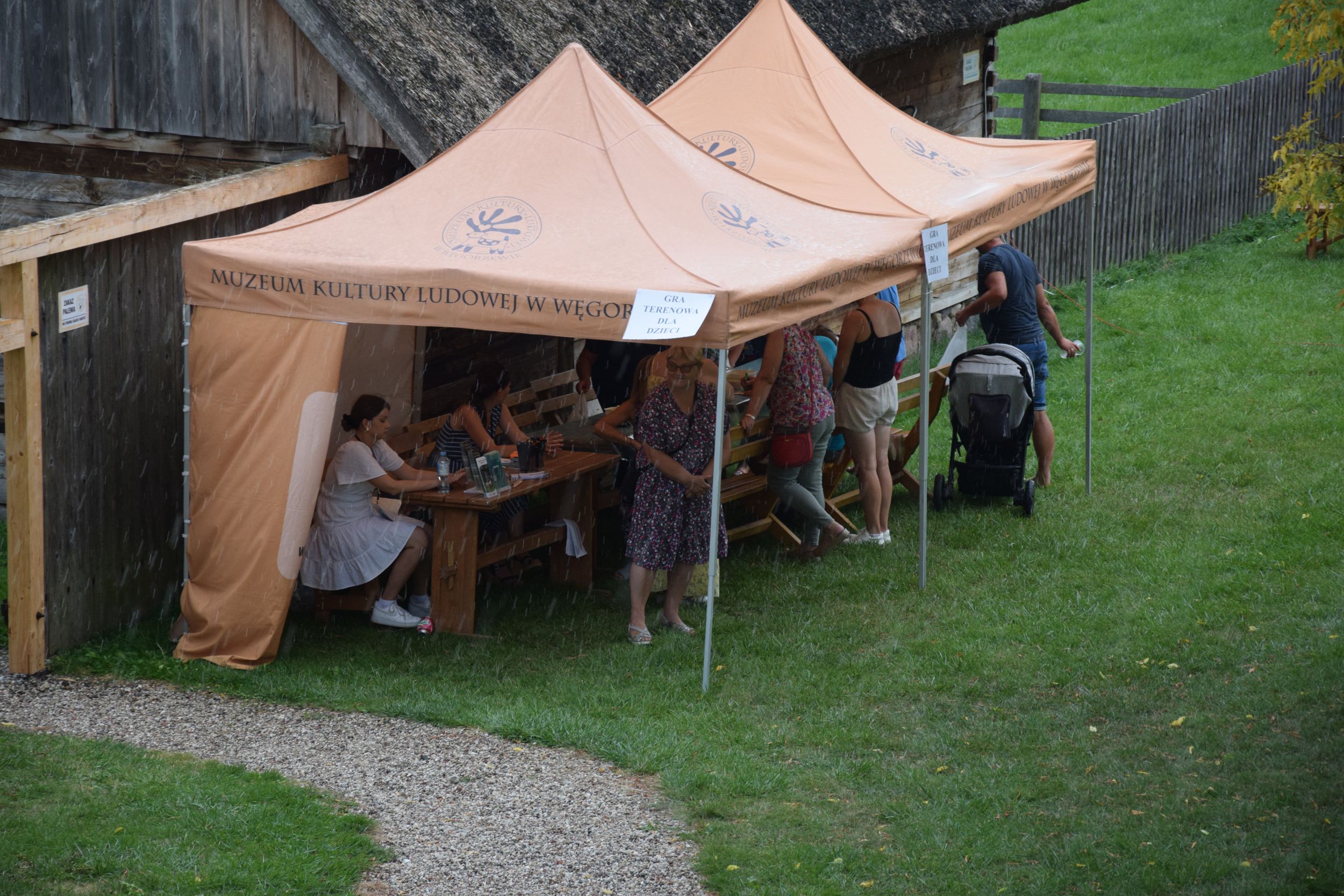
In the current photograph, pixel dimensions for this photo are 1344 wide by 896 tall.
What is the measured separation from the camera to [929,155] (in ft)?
31.9

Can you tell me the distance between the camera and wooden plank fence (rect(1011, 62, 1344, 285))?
1543 centimetres

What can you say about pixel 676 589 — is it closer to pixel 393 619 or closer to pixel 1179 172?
pixel 393 619

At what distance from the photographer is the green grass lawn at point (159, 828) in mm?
5070

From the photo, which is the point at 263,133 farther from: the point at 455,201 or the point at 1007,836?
the point at 1007,836

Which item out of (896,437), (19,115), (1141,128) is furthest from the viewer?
(1141,128)

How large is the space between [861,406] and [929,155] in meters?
1.90

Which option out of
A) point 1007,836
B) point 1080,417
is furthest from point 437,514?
point 1080,417

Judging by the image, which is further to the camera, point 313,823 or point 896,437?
point 896,437

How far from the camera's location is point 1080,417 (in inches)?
460

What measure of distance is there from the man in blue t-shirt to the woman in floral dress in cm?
313

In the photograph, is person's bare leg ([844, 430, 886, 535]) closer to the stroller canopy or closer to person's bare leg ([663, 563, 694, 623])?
the stroller canopy

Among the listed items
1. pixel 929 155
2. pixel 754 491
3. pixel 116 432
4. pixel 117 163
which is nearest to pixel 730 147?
pixel 929 155

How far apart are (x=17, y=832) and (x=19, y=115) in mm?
5374

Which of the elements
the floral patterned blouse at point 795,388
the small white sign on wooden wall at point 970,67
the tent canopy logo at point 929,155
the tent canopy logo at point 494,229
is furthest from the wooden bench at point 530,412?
the small white sign on wooden wall at point 970,67
